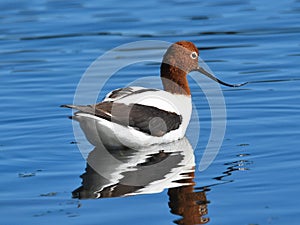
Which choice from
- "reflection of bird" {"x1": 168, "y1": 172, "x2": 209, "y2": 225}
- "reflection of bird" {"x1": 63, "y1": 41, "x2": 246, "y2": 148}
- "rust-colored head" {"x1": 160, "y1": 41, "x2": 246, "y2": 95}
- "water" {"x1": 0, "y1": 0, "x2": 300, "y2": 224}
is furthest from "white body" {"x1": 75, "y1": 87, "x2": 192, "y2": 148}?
"reflection of bird" {"x1": 168, "y1": 172, "x2": 209, "y2": 225}

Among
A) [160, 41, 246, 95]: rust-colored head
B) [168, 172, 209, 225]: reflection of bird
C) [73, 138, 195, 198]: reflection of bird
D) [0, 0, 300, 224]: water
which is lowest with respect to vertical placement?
[73, 138, 195, 198]: reflection of bird

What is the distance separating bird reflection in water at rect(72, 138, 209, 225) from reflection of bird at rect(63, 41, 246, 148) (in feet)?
0.52

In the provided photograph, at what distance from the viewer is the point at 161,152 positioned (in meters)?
9.82

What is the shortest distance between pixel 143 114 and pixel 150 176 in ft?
4.06

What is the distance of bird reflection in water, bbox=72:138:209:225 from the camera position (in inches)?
307

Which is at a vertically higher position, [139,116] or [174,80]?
[174,80]

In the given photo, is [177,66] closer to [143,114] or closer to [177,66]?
[177,66]

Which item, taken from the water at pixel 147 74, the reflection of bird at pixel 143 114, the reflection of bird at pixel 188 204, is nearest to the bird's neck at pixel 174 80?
the reflection of bird at pixel 143 114

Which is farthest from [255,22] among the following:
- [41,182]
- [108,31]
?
[41,182]

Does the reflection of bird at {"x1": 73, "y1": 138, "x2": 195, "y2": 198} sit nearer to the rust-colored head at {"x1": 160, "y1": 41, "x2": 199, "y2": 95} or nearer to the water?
the water

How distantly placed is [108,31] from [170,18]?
1.55 meters

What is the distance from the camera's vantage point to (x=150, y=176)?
28.9ft

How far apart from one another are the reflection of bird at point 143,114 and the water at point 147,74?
41cm

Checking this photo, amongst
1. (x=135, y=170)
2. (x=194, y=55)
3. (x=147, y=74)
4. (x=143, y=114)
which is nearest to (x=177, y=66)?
(x=194, y=55)
